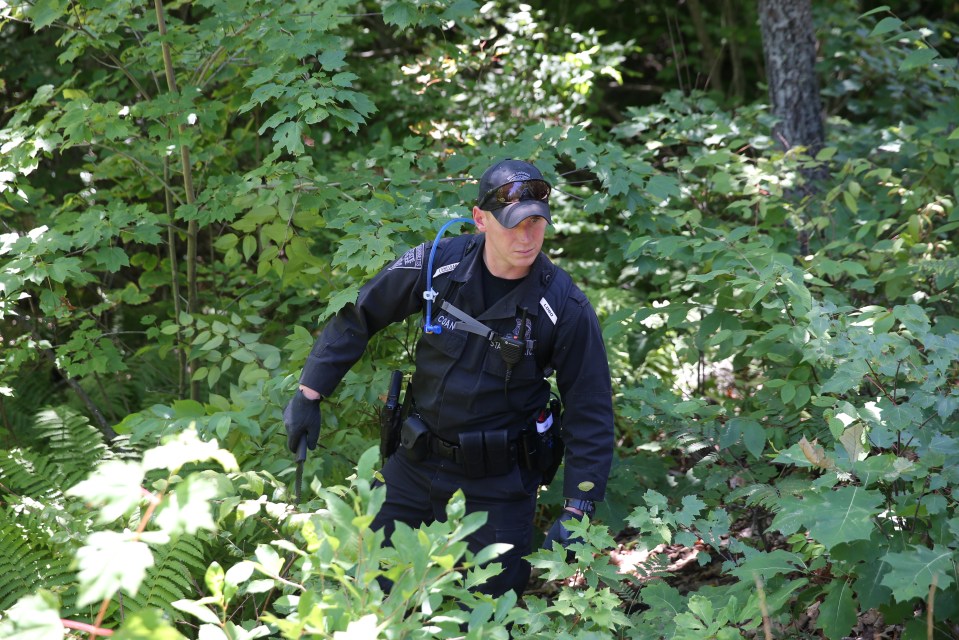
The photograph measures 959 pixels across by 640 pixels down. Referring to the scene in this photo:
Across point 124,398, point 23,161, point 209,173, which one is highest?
point 23,161

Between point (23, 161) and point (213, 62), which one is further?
point (213, 62)

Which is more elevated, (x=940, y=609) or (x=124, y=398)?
(x=940, y=609)

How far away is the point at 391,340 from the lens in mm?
4137

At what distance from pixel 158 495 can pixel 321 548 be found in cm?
36

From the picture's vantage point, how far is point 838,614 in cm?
260

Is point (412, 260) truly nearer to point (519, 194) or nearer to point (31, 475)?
point (519, 194)

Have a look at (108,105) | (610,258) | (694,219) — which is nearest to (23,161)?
(108,105)

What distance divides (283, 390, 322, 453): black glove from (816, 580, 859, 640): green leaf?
1.93 m

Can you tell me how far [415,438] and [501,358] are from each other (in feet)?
1.53

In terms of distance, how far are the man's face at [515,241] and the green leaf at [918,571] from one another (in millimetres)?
1457

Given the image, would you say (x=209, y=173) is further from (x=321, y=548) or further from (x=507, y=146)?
(x=321, y=548)

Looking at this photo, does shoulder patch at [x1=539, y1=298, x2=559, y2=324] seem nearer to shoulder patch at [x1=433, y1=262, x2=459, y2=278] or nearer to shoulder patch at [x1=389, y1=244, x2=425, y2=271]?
shoulder patch at [x1=433, y1=262, x2=459, y2=278]

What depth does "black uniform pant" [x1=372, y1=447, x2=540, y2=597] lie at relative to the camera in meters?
3.22

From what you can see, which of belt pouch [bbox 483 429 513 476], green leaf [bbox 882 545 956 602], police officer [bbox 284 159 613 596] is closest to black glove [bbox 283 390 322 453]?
police officer [bbox 284 159 613 596]
